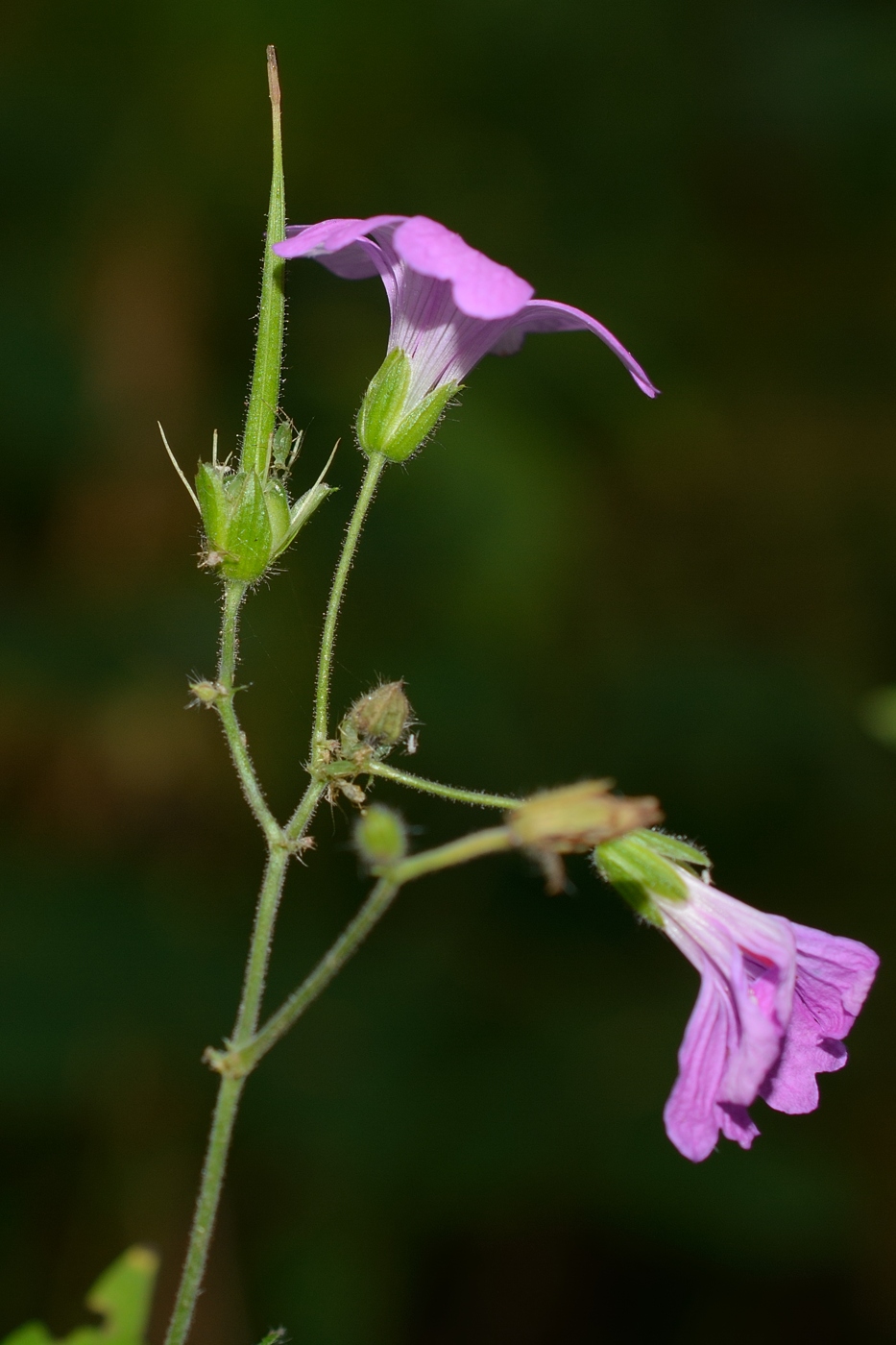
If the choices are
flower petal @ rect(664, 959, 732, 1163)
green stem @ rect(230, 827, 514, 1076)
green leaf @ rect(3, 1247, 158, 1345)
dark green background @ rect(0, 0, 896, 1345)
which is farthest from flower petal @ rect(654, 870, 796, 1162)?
dark green background @ rect(0, 0, 896, 1345)

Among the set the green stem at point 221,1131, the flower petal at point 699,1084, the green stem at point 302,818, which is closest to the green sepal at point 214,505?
the green stem at point 302,818

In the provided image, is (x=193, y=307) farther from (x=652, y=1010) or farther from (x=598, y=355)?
(x=652, y=1010)

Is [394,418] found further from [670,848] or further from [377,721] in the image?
[670,848]

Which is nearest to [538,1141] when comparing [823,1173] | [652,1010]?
[652,1010]

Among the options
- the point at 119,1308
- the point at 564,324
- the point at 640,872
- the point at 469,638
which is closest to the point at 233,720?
the point at 640,872

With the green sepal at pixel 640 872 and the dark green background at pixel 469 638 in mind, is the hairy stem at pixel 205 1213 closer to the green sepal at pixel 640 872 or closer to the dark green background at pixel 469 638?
the green sepal at pixel 640 872

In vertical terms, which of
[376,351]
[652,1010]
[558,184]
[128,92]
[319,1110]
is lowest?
[319,1110]
